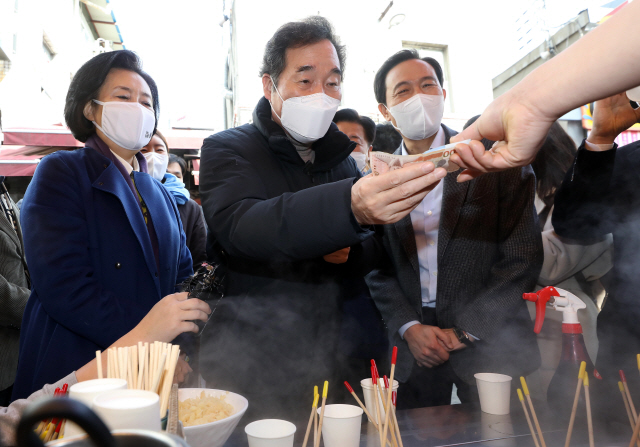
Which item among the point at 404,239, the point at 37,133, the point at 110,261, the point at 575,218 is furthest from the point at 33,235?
the point at 37,133

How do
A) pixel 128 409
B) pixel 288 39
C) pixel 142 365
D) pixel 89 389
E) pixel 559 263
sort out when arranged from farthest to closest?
pixel 559 263
pixel 288 39
pixel 142 365
pixel 89 389
pixel 128 409

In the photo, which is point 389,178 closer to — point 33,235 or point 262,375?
point 262,375

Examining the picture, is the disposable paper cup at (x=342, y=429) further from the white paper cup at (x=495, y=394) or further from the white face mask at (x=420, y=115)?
the white face mask at (x=420, y=115)

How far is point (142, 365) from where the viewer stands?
88cm

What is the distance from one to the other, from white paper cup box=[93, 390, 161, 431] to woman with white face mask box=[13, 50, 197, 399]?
761 millimetres

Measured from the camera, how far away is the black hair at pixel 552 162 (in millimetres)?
2506

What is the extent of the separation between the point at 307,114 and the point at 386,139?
82.1 inches

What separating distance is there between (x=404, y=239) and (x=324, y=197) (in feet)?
3.31

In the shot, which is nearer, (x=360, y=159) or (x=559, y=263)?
(x=559, y=263)

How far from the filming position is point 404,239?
2.18 m

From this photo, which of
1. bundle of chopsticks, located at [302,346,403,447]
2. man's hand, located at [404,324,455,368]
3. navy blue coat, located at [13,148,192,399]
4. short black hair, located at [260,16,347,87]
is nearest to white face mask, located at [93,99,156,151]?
navy blue coat, located at [13,148,192,399]

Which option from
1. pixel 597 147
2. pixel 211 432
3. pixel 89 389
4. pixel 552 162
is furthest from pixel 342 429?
pixel 552 162

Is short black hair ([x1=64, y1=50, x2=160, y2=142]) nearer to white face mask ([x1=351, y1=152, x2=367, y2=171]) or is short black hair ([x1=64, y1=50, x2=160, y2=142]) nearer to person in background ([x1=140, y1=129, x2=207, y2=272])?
person in background ([x1=140, y1=129, x2=207, y2=272])

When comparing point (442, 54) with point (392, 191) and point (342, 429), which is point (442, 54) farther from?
point (342, 429)
